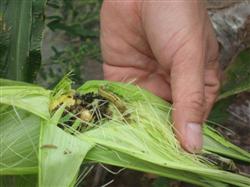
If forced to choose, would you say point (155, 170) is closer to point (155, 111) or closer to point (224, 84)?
point (155, 111)

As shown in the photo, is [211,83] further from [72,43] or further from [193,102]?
[72,43]

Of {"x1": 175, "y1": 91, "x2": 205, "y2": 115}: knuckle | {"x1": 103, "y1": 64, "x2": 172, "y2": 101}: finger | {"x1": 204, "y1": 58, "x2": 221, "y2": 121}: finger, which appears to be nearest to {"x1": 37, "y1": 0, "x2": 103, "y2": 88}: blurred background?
{"x1": 103, "y1": 64, "x2": 172, "y2": 101}: finger

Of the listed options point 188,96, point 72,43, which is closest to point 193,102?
point 188,96

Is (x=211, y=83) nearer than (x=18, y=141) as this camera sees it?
No

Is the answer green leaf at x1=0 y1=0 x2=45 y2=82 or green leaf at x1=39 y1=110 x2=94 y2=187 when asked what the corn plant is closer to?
green leaf at x1=39 y1=110 x2=94 y2=187

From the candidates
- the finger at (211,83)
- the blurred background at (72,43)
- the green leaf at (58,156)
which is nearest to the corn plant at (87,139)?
the green leaf at (58,156)

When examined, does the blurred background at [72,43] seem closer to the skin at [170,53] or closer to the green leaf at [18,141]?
the skin at [170,53]
